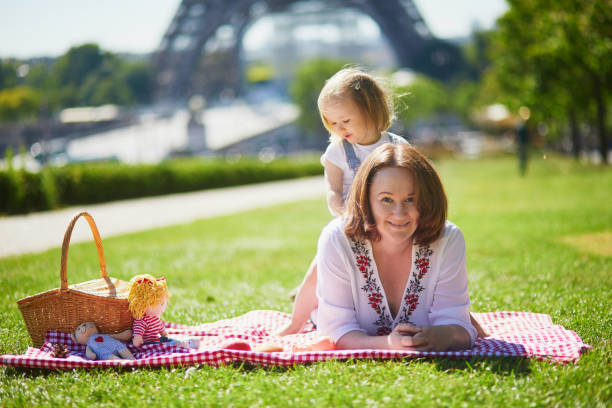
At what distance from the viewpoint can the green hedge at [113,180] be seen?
9477 millimetres

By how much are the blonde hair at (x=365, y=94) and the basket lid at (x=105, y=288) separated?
1.18m

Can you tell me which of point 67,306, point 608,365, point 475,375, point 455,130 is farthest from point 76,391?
point 455,130

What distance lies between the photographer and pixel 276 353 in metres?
2.14

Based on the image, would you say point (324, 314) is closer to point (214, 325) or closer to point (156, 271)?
point (214, 325)

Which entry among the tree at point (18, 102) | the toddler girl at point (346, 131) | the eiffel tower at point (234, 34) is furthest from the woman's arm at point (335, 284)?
the eiffel tower at point (234, 34)

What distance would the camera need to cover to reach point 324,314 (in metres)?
2.20

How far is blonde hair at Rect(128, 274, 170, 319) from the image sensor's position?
2.41 meters

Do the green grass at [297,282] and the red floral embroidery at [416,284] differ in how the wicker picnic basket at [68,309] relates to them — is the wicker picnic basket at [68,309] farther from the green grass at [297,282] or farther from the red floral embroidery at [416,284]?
the red floral embroidery at [416,284]

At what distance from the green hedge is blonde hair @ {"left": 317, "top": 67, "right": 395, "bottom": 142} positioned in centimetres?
832

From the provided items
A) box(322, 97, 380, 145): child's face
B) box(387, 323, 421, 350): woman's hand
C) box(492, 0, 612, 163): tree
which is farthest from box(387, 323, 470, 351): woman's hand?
box(492, 0, 612, 163): tree

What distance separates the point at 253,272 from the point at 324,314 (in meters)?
2.28

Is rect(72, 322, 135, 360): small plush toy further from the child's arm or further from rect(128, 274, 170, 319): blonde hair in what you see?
the child's arm

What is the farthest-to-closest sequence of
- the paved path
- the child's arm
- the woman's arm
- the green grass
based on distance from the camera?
1. the paved path
2. the child's arm
3. the woman's arm
4. the green grass

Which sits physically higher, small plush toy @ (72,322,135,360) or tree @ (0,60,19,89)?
tree @ (0,60,19,89)
